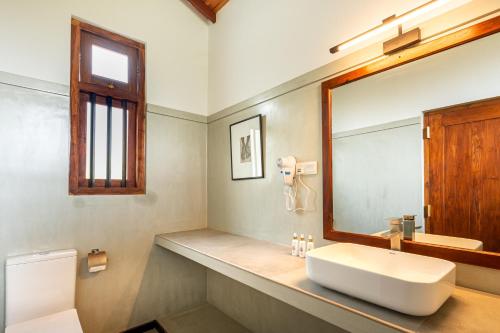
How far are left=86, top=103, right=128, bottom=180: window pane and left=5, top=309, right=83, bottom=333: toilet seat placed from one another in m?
1.01

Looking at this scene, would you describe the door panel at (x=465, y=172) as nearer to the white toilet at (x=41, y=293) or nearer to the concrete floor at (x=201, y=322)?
the concrete floor at (x=201, y=322)

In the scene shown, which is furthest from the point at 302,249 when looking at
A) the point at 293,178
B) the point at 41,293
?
the point at 41,293

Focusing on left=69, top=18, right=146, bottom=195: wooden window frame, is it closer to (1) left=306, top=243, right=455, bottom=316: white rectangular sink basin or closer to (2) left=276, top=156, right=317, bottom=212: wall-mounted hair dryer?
(2) left=276, top=156, right=317, bottom=212: wall-mounted hair dryer

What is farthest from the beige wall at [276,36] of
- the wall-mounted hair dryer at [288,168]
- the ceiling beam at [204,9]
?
the wall-mounted hair dryer at [288,168]

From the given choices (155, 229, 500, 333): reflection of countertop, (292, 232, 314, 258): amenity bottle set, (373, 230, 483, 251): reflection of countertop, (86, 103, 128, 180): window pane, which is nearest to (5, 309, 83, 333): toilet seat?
(155, 229, 500, 333): reflection of countertop

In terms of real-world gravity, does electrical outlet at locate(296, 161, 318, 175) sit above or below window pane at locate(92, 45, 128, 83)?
below

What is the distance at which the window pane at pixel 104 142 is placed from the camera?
222 cm

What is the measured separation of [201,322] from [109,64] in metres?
2.47

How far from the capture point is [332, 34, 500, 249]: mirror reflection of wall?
1183 millimetres

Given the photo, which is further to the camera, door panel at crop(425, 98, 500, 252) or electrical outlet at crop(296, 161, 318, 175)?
electrical outlet at crop(296, 161, 318, 175)

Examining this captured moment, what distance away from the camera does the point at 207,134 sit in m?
2.91

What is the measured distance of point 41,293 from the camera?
69.6 inches

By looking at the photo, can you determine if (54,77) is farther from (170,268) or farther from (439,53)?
(439,53)

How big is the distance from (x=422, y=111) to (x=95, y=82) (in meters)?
2.38
